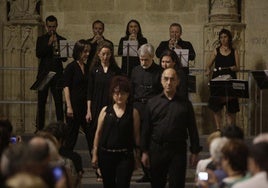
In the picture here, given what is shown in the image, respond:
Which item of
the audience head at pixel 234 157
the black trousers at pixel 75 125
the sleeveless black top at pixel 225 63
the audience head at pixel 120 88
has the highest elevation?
the sleeveless black top at pixel 225 63

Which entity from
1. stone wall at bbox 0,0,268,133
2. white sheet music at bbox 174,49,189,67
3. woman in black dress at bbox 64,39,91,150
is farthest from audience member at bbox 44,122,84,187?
stone wall at bbox 0,0,268,133

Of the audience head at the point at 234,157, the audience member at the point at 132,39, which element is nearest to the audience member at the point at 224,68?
the audience member at the point at 132,39

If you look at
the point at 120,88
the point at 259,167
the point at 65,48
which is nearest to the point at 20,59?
the point at 65,48

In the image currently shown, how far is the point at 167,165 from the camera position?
8312 mm

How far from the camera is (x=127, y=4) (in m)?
15.2

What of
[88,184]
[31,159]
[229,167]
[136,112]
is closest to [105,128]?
[136,112]

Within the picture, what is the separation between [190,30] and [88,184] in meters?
5.72

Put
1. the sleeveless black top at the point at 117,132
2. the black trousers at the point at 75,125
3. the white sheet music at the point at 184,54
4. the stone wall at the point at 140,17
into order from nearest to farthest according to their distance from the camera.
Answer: the sleeveless black top at the point at 117,132, the black trousers at the point at 75,125, the white sheet music at the point at 184,54, the stone wall at the point at 140,17

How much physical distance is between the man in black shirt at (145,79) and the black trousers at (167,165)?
4.26 ft

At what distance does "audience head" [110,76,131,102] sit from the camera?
331 inches

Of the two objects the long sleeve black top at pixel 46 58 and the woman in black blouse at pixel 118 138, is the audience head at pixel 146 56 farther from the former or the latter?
the long sleeve black top at pixel 46 58

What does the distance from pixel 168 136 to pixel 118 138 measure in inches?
20.4

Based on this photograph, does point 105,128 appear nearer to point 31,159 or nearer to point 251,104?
point 31,159

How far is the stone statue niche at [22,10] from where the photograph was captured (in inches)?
571
